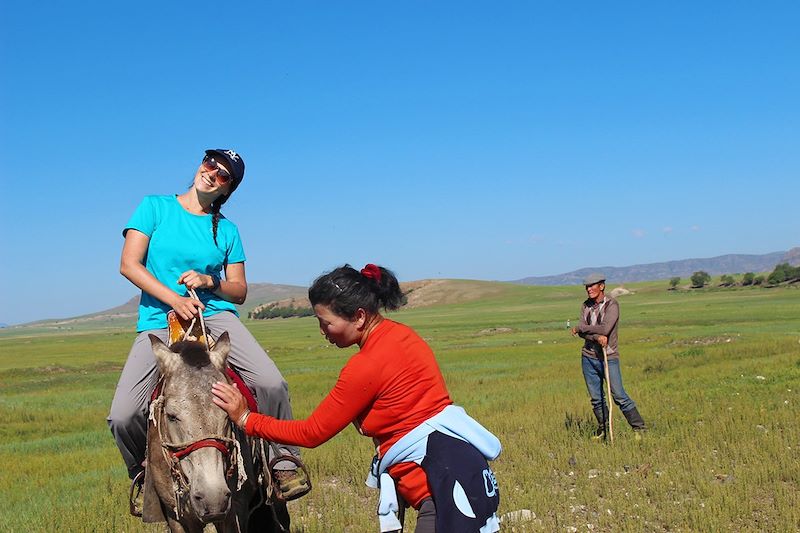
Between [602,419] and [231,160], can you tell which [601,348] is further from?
[231,160]

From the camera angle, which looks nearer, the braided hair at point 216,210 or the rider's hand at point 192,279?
the rider's hand at point 192,279

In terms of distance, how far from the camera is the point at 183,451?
3.85m

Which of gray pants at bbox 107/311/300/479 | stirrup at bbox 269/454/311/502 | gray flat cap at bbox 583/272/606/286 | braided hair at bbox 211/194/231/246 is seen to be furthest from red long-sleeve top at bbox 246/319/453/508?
gray flat cap at bbox 583/272/606/286

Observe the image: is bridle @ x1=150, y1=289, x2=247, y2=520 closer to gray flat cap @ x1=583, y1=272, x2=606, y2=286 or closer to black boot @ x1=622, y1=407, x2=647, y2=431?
gray flat cap @ x1=583, y1=272, x2=606, y2=286

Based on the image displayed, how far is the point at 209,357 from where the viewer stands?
4.31 metres

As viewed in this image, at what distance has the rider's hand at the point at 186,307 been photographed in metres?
4.77

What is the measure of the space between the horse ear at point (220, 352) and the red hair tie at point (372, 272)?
1.01 meters

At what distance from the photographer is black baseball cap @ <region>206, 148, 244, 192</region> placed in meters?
5.12

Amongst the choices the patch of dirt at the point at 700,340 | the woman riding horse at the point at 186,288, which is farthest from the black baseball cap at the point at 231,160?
the patch of dirt at the point at 700,340

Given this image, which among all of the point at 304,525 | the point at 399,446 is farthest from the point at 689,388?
the point at 399,446

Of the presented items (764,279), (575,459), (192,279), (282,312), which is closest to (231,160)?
(192,279)

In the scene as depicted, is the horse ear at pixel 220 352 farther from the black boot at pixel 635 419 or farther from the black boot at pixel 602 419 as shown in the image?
the black boot at pixel 635 419

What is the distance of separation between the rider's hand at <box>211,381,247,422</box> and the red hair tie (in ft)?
3.41

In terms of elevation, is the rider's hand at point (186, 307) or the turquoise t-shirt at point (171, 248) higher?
the turquoise t-shirt at point (171, 248)
